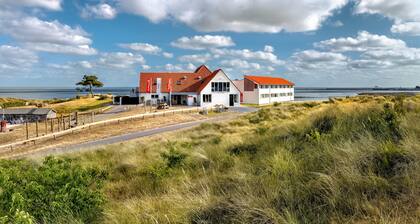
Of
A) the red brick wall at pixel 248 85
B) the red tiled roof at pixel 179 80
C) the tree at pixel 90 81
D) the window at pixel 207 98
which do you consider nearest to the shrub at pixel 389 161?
the window at pixel 207 98

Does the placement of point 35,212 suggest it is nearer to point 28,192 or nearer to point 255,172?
point 28,192

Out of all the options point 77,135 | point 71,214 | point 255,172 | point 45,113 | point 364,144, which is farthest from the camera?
point 45,113

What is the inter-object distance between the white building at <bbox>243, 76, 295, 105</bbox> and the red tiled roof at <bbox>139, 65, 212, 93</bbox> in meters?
12.2

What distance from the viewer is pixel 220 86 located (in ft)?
204

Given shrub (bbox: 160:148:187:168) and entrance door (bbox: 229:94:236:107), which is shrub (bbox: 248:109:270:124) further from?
entrance door (bbox: 229:94:236:107)

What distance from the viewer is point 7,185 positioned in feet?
17.8

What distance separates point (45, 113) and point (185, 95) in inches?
1018

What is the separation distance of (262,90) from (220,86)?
18.7m

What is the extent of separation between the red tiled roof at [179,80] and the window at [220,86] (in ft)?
5.57

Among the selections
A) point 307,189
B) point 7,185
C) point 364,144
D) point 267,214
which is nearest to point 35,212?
point 7,185

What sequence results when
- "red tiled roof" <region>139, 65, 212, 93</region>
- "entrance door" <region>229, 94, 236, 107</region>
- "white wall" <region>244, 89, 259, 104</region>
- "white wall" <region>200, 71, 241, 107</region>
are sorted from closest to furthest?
"white wall" <region>200, 71, 241, 107</region> → "entrance door" <region>229, 94, 236, 107</region> → "red tiled roof" <region>139, 65, 212, 93</region> → "white wall" <region>244, 89, 259, 104</region>

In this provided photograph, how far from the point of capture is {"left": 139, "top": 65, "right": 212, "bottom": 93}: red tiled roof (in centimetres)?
6406

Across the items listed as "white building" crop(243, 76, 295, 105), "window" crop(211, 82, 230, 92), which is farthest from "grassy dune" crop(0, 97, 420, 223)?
"white building" crop(243, 76, 295, 105)

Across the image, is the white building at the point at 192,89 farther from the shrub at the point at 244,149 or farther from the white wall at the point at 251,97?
the shrub at the point at 244,149
